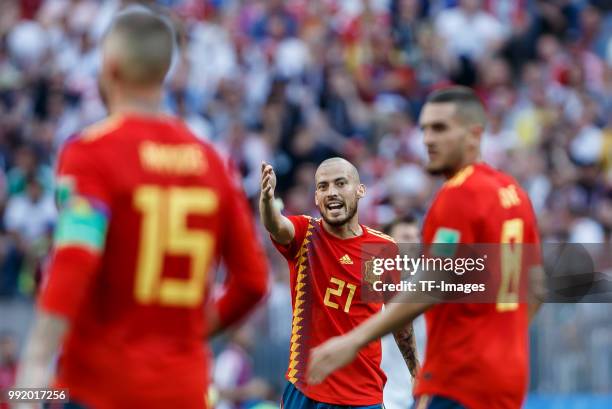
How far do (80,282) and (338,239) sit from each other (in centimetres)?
467

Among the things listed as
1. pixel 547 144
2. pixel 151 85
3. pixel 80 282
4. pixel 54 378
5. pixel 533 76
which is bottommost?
pixel 54 378

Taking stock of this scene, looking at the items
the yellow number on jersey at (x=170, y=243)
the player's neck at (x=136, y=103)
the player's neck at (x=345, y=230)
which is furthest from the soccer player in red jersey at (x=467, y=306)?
the player's neck at (x=345, y=230)

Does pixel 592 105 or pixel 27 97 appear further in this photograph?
pixel 27 97

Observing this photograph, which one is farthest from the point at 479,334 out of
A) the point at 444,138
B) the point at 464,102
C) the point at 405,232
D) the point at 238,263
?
the point at 405,232

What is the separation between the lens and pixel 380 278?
362 inches

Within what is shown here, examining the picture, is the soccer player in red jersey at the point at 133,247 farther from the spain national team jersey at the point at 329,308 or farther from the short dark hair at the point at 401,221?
the short dark hair at the point at 401,221

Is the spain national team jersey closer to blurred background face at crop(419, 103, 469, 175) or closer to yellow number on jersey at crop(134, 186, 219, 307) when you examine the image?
blurred background face at crop(419, 103, 469, 175)

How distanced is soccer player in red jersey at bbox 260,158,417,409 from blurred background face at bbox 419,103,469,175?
6.72ft

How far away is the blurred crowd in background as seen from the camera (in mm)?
17422

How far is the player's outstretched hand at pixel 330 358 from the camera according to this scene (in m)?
5.80

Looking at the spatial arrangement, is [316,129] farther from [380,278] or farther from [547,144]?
[380,278]

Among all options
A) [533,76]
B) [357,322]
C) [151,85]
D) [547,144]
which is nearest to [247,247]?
[151,85]

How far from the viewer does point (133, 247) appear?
4.72m

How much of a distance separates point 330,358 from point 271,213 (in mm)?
2799
